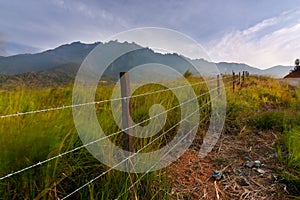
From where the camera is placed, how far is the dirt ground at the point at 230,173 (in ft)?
7.84

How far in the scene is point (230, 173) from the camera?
282 cm

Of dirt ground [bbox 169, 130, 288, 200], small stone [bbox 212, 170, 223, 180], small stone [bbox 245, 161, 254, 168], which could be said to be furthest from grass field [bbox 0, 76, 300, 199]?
small stone [bbox 212, 170, 223, 180]

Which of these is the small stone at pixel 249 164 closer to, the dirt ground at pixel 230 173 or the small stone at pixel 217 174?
the dirt ground at pixel 230 173

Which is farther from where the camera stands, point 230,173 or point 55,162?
point 230,173

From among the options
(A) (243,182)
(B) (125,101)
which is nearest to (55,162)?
(B) (125,101)

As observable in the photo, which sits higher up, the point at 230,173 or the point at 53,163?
the point at 53,163

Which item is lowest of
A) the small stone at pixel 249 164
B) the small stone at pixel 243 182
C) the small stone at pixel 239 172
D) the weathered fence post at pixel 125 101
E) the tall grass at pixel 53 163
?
the small stone at pixel 243 182

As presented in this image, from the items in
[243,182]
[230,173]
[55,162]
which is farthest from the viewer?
[230,173]

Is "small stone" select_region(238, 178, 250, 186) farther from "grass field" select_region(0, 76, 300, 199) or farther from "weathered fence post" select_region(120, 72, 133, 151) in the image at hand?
"weathered fence post" select_region(120, 72, 133, 151)

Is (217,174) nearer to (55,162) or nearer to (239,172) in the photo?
(239,172)

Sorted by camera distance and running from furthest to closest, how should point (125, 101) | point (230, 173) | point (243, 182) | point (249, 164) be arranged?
point (249, 164) → point (230, 173) → point (243, 182) → point (125, 101)

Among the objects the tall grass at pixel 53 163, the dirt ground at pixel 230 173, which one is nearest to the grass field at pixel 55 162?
the tall grass at pixel 53 163

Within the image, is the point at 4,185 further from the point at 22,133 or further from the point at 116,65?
the point at 116,65

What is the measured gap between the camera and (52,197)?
1603mm
